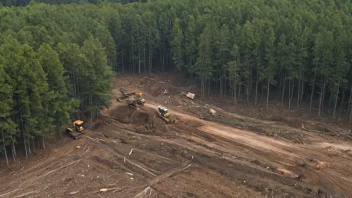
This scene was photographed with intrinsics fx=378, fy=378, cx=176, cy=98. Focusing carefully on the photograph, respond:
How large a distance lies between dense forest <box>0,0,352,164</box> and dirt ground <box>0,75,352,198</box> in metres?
3.85

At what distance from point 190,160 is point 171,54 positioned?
126 feet

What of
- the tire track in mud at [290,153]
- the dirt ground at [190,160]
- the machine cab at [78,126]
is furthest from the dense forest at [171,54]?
the tire track in mud at [290,153]

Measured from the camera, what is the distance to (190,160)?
4091cm

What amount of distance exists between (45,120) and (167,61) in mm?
41940

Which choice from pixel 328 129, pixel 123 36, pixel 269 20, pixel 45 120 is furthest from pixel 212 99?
pixel 45 120

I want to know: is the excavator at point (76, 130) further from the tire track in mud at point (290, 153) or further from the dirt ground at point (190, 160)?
the tire track in mud at point (290, 153)

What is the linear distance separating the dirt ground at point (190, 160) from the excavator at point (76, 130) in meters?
0.86

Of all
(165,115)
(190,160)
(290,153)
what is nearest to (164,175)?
(190,160)

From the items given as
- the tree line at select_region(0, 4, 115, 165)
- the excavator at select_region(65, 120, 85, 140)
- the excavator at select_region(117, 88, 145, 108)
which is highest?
the tree line at select_region(0, 4, 115, 165)

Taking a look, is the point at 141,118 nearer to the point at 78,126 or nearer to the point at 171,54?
the point at 78,126

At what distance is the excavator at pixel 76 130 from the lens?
46.4 m

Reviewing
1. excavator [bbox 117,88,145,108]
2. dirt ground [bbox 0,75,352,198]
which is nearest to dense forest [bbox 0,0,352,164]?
dirt ground [bbox 0,75,352,198]

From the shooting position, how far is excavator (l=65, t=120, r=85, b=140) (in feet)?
152

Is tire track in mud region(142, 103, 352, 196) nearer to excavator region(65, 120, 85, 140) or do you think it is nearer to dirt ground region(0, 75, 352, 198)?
dirt ground region(0, 75, 352, 198)
